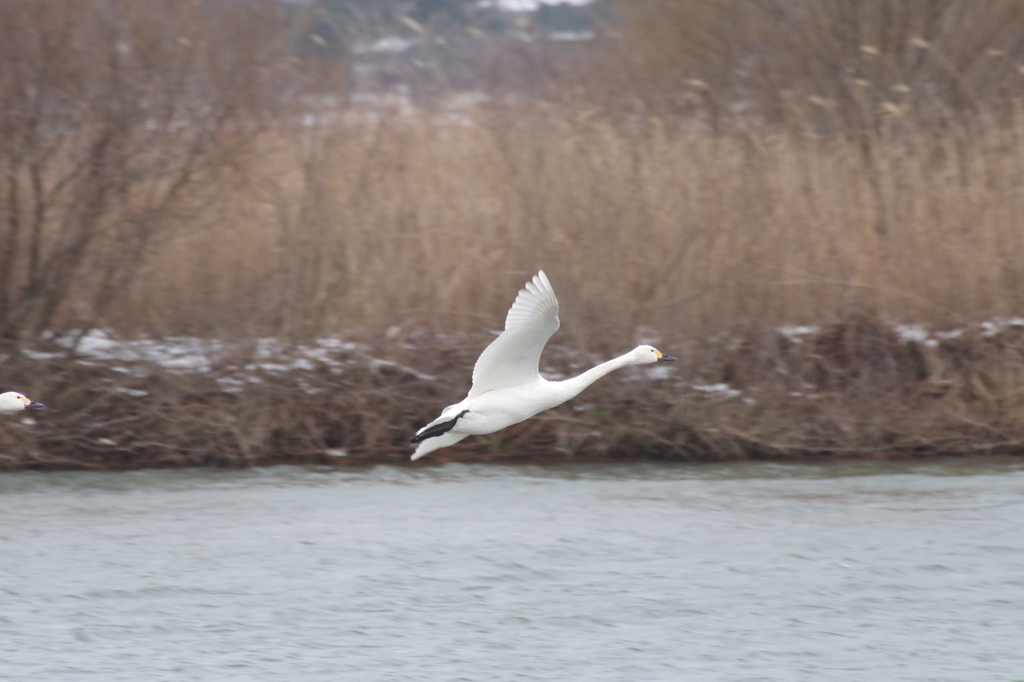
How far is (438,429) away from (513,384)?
20.1 inches

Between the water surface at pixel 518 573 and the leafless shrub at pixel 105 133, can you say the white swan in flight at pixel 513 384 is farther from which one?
the leafless shrub at pixel 105 133

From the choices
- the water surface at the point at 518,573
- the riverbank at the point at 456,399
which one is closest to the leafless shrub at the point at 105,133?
the riverbank at the point at 456,399

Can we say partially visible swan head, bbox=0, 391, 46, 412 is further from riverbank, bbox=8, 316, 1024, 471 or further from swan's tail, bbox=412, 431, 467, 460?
swan's tail, bbox=412, 431, 467, 460

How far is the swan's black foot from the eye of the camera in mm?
8320

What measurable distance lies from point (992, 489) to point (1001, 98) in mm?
4848

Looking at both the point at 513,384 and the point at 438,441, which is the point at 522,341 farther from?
the point at 438,441

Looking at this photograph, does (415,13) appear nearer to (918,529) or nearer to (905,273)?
(905,273)

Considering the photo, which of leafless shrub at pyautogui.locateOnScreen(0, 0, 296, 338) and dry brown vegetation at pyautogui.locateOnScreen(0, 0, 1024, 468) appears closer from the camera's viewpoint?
dry brown vegetation at pyautogui.locateOnScreen(0, 0, 1024, 468)

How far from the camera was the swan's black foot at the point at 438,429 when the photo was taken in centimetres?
832

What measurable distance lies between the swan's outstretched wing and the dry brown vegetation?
326cm

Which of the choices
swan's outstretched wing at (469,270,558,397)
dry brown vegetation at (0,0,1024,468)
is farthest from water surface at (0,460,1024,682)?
swan's outstretched wing at (469,270,558,397)

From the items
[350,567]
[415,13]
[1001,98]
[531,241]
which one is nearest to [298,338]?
[531,241]

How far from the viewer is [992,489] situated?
34.7 ft

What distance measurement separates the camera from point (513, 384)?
8.33m
